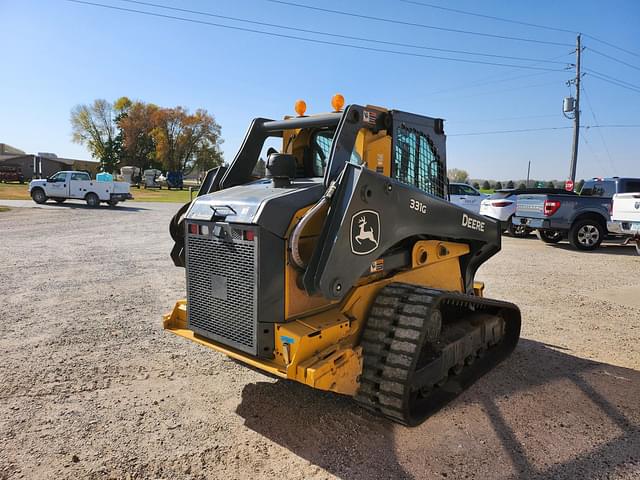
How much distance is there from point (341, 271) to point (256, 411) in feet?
4.62

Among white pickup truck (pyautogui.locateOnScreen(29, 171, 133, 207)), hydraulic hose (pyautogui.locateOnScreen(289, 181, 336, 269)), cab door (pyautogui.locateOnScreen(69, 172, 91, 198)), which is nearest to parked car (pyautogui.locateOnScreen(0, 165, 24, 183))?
white pickup truck (pyautogui.locateOnScreen(29, 171, 133, 207))

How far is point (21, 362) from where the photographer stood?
175 inches

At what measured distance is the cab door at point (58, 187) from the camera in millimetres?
23609

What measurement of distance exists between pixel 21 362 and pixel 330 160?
142 inches

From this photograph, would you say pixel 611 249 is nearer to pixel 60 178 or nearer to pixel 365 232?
pixel 365 232

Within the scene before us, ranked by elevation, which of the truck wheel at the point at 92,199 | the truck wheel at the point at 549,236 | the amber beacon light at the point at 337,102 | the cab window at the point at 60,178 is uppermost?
the amber beacon light at the point at 337,102

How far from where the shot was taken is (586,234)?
41.8 feet

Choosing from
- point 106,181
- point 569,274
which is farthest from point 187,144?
point 569,274

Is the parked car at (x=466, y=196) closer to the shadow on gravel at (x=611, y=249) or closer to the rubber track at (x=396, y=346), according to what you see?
the shadow on gravel at (x=611, y=249)

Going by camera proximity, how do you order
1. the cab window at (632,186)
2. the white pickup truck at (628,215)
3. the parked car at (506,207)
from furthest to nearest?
the parked car at (506,207), the cab window at (632,186), the white pickup truck at (628,215)

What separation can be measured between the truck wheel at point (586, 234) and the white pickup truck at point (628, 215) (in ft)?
10.4

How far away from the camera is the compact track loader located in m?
3.13

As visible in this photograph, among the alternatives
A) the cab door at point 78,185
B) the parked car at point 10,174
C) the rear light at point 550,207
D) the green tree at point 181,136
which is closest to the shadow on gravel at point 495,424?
the rear light at point 550,207

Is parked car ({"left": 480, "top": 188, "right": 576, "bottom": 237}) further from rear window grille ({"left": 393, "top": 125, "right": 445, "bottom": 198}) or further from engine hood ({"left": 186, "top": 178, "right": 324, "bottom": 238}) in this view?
engine hood ({"left": 186, "top": 178, "right": 324, "bottom": 238})
